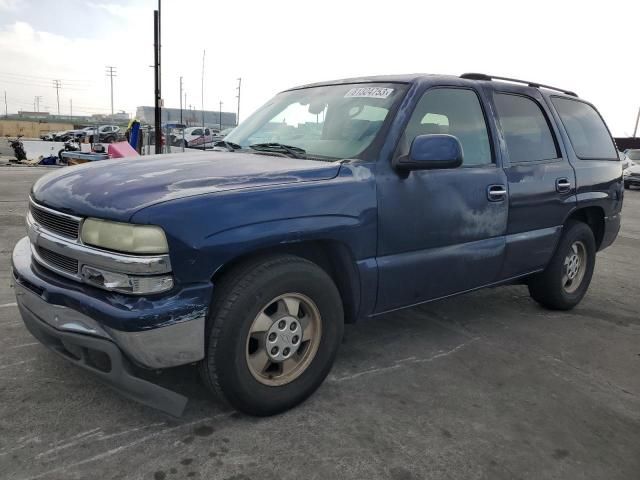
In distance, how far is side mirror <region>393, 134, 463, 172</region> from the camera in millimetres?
2842

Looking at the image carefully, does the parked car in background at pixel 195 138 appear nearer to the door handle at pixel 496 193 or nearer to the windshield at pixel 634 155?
the windshield at pixel 634 155

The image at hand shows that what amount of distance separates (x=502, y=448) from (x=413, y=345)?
1.26m

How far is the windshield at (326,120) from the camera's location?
3.09 metres

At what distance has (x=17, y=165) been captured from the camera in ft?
64.5

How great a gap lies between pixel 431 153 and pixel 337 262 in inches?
31.1

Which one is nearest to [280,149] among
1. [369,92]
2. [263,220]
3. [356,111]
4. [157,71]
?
[356,111]

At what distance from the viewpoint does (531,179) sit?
3.86 metres

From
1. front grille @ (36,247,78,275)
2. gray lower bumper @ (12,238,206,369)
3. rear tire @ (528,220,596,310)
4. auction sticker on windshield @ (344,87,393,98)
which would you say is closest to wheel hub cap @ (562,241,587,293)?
rear tire @ (528,220,596,310)

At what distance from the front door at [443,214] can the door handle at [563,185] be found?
78 centimetres

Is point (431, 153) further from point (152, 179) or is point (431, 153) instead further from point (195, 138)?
point (195, 138)

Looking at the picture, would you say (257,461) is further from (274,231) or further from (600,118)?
(600,118)

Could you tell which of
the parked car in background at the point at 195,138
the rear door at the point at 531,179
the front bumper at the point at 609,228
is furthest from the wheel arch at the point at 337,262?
the parked car in background at the point at 195,138

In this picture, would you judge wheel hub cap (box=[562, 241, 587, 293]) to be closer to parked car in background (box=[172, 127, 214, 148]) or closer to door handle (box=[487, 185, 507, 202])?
door handle (box=[487, 185, 507, 202])

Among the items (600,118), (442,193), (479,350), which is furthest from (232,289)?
(600,118)
